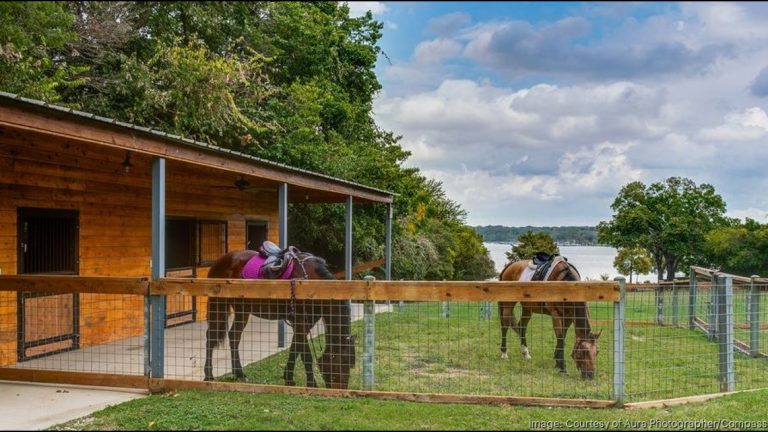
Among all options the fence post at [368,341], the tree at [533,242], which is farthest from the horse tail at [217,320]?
the tree at [533,242]

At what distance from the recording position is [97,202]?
832 centimetres

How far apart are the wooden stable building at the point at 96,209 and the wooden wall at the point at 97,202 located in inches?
0.5

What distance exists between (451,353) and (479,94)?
4671 mm

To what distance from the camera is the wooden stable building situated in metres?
5.72

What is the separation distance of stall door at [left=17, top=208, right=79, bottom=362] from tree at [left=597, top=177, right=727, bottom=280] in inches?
1351

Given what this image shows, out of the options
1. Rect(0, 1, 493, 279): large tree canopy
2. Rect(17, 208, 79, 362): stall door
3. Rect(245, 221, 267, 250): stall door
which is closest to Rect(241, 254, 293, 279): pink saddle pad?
Rect(0, 1, 493, 279): large tree canopy

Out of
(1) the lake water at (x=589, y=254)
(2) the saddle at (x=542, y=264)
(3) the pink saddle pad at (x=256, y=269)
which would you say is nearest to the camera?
(3) the pink saddle pad at (x=256, y=269)

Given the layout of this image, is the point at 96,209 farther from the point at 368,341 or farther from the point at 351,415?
the point at 351,415

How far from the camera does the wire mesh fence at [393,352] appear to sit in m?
5.45

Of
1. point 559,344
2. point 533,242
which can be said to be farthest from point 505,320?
point 533,242

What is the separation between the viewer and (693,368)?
711cm

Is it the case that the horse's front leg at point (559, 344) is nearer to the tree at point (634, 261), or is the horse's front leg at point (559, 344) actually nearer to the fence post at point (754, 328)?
the fence post at point (754, 328)

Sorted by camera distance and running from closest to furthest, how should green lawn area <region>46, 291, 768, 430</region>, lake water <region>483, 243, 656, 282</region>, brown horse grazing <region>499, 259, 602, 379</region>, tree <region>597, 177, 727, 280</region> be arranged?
green lawn area <region>46, 291, 768, 430</region> < brown horse grazing <region>499, 259, 602, 379</region> < tree <region>597, 177, 727, 280</region> < lake water <region>483, 243, 656, 282</region>

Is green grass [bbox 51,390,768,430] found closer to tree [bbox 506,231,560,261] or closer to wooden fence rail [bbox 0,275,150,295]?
wooden fence rail [bbox 0,275,150,295]
